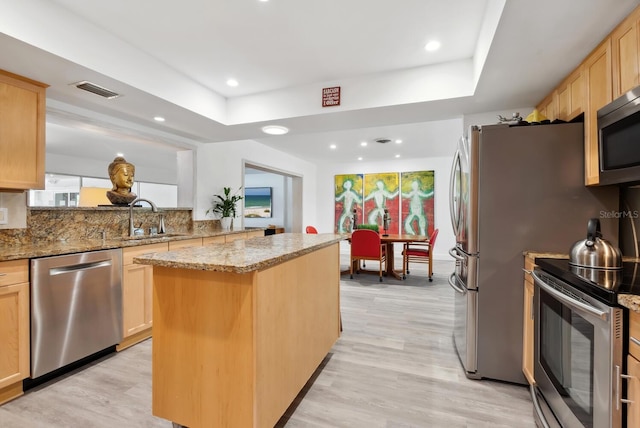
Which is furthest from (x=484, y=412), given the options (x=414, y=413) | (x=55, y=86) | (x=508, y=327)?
(x=55, y=86)

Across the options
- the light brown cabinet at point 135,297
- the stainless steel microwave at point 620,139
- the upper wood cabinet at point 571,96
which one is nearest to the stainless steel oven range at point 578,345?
the stainless steel microwave at point 620,139

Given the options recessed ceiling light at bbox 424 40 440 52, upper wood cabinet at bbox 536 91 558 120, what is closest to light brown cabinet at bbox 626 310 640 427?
upper wood cabinet at bbox 536 91 558 120

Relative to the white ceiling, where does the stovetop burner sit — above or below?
below

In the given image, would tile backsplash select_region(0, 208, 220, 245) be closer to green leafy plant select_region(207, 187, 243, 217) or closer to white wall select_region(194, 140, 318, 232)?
white wall select_region(194, 140, 318, 232)

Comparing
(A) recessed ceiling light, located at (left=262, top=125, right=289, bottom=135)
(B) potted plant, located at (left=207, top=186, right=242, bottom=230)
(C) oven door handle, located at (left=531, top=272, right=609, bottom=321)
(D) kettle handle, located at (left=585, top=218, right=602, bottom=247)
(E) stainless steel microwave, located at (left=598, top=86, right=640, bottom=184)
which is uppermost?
(A) recessed ceiling light, located at (left=262, top=125, right=289, bottom=135)

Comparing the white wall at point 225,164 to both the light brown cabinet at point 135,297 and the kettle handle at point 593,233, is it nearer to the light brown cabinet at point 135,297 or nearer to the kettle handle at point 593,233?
the light brown cabinet at point 135,297

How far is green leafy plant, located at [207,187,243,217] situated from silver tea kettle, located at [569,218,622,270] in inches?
158

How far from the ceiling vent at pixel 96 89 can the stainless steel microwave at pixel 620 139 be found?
3.44 meters

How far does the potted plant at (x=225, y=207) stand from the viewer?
4395 mm

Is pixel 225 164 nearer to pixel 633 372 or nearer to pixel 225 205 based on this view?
pixel 225 205

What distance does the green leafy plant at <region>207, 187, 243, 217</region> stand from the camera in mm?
4402

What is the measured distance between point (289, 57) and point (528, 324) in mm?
2725

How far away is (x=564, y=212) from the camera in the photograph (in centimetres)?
192

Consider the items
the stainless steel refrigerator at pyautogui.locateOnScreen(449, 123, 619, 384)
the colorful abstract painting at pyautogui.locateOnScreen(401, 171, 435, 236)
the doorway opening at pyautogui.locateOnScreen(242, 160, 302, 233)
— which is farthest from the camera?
the doorway opening at pyautogui.locateOnScreen(242, 160, 302, 233)
